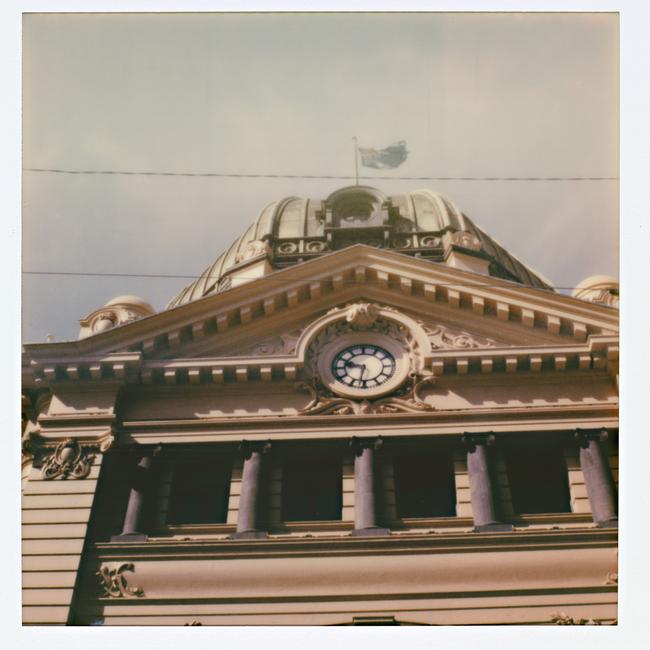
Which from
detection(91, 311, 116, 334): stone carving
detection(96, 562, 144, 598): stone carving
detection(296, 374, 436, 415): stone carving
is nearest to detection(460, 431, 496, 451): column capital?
detection(296, 374, 436, 415): stone carving

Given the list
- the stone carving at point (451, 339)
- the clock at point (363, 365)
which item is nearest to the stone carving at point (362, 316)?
the clock at point (363, 365)

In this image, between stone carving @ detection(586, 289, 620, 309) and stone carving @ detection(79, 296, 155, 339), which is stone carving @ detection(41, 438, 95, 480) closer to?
stone carving @ detection(79, 296, 155, 339)

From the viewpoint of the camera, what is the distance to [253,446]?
77.7 feet

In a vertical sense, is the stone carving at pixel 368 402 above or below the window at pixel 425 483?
above

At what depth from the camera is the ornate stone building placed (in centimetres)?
2092

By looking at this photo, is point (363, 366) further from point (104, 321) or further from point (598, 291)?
point (104, 321)

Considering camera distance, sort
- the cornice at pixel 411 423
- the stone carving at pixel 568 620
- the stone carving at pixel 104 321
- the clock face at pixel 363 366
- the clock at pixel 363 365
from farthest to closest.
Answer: the stone carving at pixel 104 321, the clock face at pixel 363 366, the clock at pixel 363 365, the cornice at pixel 411 423, the stone carving at pixel 568 620

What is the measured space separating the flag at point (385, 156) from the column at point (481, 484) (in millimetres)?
6629

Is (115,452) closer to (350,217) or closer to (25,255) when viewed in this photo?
(25,255)

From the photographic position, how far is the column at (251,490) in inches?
870

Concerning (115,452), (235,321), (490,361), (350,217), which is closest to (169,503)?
(115,452)

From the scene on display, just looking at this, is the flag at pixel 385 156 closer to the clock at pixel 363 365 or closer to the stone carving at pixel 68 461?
the clock at pixel 363 365

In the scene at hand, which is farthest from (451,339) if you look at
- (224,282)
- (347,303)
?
(224,282)

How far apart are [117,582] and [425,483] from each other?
673 cm
